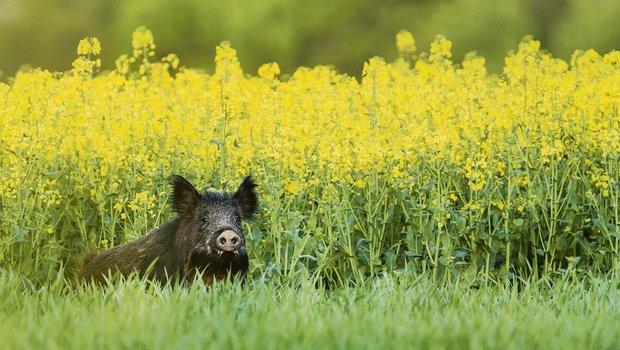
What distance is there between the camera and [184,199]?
6.64 m

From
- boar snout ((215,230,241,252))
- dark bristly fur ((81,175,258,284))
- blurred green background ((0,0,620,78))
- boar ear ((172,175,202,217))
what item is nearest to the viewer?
boar snout ((215,230,241,252))

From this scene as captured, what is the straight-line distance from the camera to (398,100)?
31.7ft

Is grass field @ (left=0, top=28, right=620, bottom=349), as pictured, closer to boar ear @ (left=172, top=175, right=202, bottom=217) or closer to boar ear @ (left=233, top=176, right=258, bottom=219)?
boar ear @ (left=233, top=176, right=258, bottom=219)

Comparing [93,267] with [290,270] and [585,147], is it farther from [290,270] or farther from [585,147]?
[585,147]

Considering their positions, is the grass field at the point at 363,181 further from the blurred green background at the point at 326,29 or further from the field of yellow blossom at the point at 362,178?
the blurred green background at the point at 326,29

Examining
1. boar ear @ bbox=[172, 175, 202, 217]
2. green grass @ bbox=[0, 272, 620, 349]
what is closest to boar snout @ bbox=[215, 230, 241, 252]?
green grass @ bbox=[0, 272, 620, 349]

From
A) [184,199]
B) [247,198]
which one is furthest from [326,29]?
[184,199]

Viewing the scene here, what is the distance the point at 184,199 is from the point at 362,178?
84.4 inches

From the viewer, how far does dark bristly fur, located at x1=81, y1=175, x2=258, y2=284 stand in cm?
636

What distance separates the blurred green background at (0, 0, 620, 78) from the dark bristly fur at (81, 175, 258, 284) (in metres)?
12.9

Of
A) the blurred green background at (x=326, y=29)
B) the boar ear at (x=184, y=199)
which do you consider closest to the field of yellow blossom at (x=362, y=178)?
the boar ear at (x=184, y=199)

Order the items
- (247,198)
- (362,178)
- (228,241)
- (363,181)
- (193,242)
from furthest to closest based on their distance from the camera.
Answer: (362,178) → (363,181) → (247,198) → (193,242) → (228,241)

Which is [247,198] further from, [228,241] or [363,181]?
[363,181]

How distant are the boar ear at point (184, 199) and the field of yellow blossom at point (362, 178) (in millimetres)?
944
